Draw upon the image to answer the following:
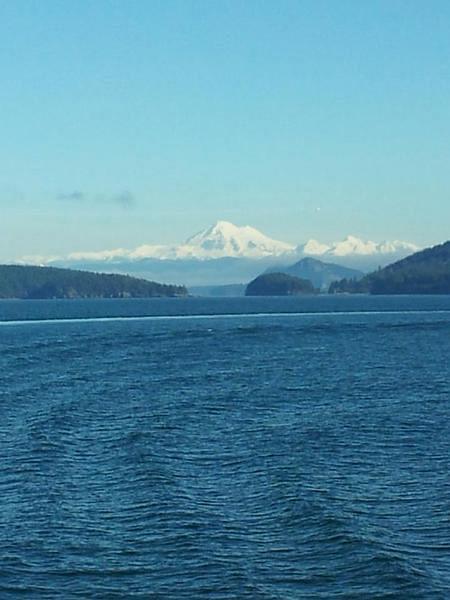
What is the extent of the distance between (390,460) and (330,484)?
4997mm

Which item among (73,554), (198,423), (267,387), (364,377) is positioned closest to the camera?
(73,554)

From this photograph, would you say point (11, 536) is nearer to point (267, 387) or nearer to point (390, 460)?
point (390, 460)

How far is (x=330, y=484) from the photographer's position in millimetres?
35906

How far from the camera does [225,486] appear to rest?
35.8 meters

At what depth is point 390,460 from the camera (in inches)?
1582

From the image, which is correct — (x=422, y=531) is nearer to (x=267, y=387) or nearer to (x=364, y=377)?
(x=267, y=387)

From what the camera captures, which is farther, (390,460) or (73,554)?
(390,460)

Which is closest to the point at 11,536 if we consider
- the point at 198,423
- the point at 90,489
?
the point at 90,489

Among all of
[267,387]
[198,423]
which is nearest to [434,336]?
[267,387]

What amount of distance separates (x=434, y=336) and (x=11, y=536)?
97.6m

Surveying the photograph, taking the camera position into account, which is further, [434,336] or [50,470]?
[434,336]

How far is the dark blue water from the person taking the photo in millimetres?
27031

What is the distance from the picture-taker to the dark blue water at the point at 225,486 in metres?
27.0

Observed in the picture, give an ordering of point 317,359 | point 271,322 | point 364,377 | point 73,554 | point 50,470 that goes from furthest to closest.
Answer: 1. point 271,322
2. point 317,359
3. point 364,377
4. point 50,470
5. point 73,554
